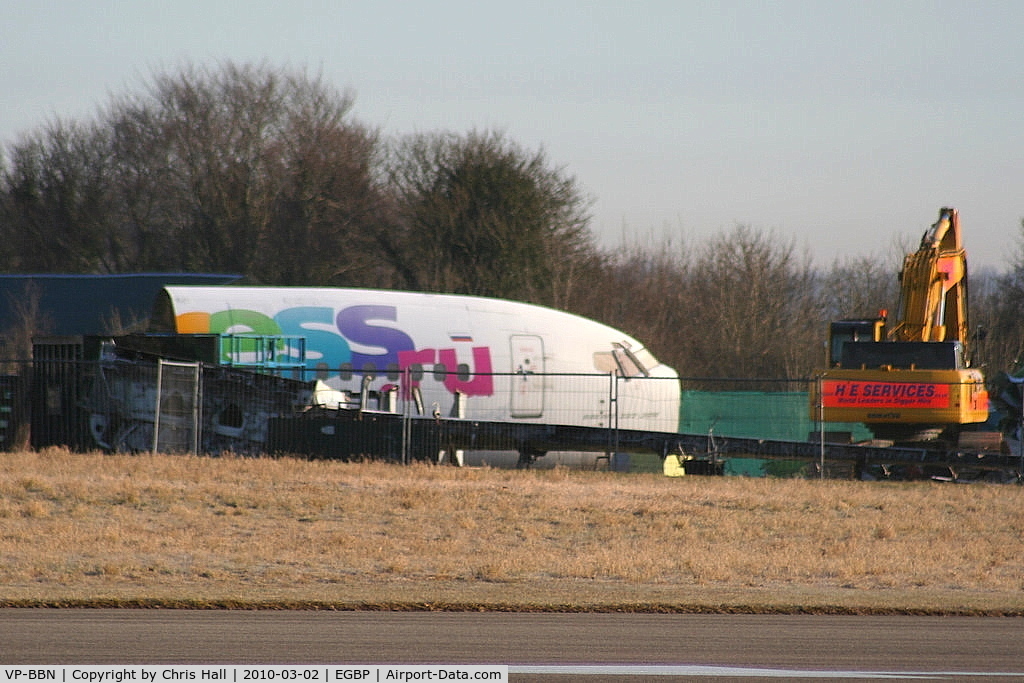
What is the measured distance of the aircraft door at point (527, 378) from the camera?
102 ft

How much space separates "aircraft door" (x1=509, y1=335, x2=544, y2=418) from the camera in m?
31.1

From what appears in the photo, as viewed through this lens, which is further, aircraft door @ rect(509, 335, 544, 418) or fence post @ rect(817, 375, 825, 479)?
aircraft door @ rect(509, 335, 544, 418)

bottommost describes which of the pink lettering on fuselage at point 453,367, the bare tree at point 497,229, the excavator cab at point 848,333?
the pink lettering on fuselage at point 453,367

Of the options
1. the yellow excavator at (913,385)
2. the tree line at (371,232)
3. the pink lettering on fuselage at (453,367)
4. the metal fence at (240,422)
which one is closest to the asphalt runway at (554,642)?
the metal fence at (240,422)

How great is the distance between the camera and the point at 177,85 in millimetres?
72375

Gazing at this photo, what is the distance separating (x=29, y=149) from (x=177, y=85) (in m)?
9.23

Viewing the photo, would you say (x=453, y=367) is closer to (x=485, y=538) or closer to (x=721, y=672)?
(x=485, y=538)

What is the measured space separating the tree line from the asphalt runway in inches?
1702

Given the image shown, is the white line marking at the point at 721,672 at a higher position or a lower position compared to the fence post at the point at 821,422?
lower

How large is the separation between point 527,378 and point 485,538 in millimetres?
11175

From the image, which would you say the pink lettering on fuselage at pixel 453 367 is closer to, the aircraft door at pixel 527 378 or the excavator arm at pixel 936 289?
the aircraft door at pixel 527 378

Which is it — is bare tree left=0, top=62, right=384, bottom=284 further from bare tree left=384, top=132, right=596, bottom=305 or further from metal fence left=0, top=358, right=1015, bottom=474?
metal fence left=0, top=358, right=1015, bottom=474
